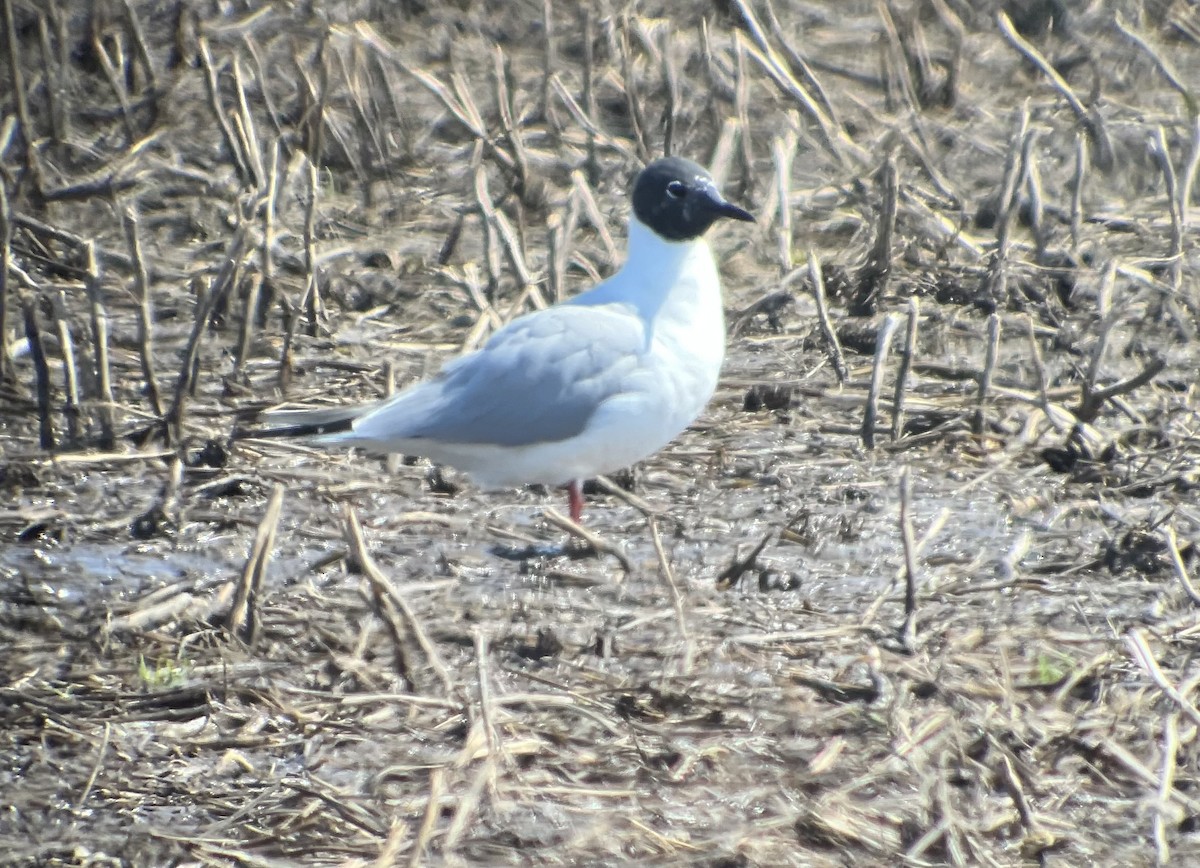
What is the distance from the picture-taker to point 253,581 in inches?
179

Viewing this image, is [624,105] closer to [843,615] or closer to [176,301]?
[176,301]

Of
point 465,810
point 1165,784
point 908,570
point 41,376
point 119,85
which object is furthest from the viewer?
point 119,85

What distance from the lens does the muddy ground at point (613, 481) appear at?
3.95 metres

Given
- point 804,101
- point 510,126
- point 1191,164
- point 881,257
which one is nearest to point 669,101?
point 804,101

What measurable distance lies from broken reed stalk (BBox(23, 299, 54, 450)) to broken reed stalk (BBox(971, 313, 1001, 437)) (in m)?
3.05

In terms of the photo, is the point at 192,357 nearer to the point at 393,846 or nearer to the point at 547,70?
the point at 393,846

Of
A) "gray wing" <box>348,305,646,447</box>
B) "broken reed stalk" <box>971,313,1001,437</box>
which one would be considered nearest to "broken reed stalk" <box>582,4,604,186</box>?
"broken reed stalk" <box>971,313,1001,437</box>

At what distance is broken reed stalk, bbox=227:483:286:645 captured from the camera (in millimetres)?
4512

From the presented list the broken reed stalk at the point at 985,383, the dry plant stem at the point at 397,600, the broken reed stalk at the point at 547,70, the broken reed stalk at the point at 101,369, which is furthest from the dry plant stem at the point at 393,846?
the broken reed stalk at the point at 547,70

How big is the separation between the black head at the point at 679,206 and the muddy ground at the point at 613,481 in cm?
78

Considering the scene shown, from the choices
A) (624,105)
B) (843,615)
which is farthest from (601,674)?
(624,105)

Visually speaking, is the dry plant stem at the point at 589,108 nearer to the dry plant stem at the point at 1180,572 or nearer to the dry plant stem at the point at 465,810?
the dry plant stem at the point at 1180,572

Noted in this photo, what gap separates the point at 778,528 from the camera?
560cm

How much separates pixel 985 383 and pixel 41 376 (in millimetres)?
3090
